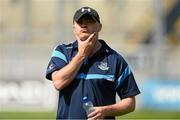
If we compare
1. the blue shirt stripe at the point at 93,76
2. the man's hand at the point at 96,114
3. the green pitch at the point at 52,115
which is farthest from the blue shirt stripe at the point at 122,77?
the green pitch at the point at 52,115

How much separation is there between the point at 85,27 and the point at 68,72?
13.2 inches

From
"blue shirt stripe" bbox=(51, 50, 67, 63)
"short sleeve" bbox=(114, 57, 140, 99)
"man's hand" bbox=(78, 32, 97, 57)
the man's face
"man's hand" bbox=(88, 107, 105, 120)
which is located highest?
the man's face

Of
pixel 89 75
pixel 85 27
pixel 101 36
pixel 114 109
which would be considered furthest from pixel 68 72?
pixel 101 36

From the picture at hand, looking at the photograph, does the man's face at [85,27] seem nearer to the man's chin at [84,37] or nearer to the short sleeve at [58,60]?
the man's chin at [84,37]

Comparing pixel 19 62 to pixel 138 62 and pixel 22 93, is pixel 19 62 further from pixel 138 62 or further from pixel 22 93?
pixel 138 62

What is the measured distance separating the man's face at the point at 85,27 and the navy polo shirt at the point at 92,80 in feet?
0.55

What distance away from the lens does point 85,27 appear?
505cm

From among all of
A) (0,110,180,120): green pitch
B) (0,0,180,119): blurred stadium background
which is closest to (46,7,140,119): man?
(0,110,180,120): green pitch

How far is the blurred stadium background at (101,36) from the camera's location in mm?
19625

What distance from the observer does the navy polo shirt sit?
5.13 meters

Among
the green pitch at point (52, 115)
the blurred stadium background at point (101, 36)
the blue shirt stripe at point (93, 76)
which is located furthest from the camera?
the blurred stadium background at point (101, 36)

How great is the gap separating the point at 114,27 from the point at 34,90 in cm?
371

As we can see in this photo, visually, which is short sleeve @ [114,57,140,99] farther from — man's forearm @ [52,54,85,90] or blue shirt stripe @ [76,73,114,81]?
man's forearm @ [52,54,85,90]

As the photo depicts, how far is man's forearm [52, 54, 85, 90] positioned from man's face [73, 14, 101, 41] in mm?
152
